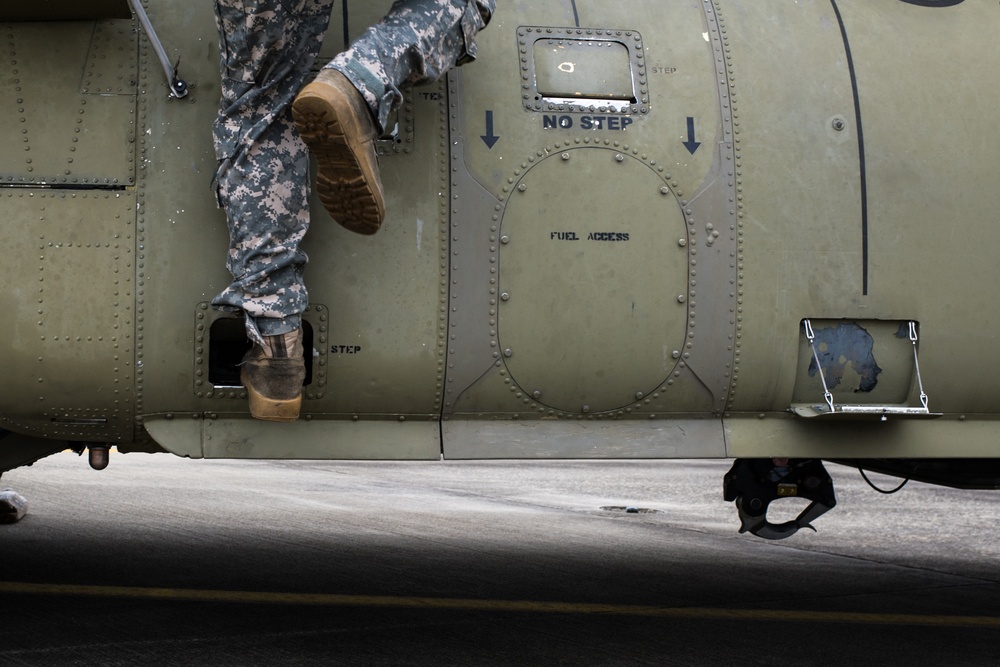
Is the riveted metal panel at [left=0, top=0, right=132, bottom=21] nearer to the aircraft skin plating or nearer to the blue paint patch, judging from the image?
the aircraft skin plating

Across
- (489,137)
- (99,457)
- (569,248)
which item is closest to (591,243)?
(569,248)

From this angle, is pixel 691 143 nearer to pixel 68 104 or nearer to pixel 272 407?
pixel 272 407

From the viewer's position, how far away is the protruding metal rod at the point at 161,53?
4328mm

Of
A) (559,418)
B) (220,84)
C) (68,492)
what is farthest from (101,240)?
(68,492)

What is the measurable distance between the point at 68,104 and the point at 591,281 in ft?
6.98

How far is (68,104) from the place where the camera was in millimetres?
4406

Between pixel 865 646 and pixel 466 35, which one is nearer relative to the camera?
pixel 466 35

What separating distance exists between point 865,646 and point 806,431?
41.0 inches

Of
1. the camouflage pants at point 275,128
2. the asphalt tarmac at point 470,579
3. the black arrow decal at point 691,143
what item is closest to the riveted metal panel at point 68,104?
the camouflage pants at point 275,128

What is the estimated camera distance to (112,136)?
4414 millimetres

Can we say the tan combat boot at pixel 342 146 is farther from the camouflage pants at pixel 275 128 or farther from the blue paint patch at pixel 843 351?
the blue paint patch at pixel 843 351

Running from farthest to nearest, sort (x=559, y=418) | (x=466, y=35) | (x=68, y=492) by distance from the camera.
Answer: (x=68, y=492) < (x=559, y=418) < (x=466, y=35)

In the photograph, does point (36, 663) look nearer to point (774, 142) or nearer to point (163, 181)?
point (163, 181)

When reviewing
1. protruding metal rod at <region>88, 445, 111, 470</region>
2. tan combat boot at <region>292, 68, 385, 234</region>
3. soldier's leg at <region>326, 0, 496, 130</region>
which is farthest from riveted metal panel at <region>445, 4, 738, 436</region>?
protruding metal rod at <region>88, 445, 111, 470</region>
